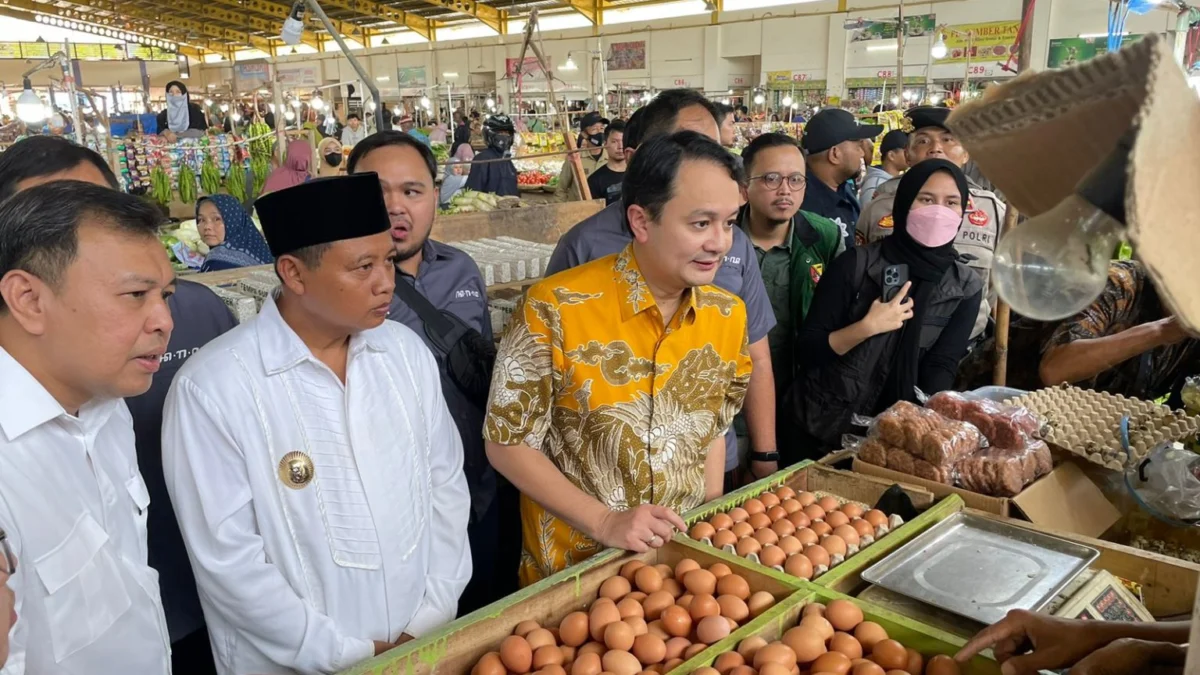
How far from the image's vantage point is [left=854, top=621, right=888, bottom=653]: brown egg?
1.49m

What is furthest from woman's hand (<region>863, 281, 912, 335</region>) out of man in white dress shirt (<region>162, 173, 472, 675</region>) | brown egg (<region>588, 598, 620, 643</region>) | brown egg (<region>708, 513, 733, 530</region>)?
man in white dress shirt (<region>162, 173, 472, 675</region>)

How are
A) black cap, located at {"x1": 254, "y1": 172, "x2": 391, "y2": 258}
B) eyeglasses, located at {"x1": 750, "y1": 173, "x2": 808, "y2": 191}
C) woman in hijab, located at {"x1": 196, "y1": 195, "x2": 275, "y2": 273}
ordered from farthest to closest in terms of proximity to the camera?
woman in hijab, located at {"x1": 196, "y1": 195, "x2": 275, "y2": 273} → eyeglasses, located at {"x1": 750, "y1": 173, "x2": 808, "y2": 191} → black cap, located at {"x1": 254, "y1": 172, "x2": 391, "y2": 258}

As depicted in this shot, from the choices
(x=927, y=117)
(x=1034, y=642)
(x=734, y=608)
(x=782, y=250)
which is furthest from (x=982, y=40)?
(x=1034, y=642)

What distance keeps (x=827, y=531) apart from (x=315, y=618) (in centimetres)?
113

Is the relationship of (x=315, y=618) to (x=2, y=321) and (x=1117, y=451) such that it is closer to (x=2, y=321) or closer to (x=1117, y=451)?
(x=2, y=321)

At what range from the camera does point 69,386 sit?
1359 millimetres

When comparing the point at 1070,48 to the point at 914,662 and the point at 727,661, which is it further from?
the point at 727,661

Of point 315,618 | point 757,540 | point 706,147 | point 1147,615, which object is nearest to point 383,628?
point 315,618

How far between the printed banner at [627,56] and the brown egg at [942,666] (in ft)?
75.0

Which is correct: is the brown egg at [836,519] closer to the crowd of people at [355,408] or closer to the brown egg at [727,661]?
the crowd of people at [355,408]

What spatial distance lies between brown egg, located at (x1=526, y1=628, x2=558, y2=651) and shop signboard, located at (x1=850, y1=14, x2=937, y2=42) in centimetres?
1799

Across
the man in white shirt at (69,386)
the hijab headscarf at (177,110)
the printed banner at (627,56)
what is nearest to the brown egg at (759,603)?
the man in white shirt at (69,386)

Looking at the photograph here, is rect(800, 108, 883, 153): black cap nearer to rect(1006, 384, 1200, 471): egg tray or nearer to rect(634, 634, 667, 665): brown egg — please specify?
rect(1006, 384, 1200, 471): egg tray

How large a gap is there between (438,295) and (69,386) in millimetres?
1196
